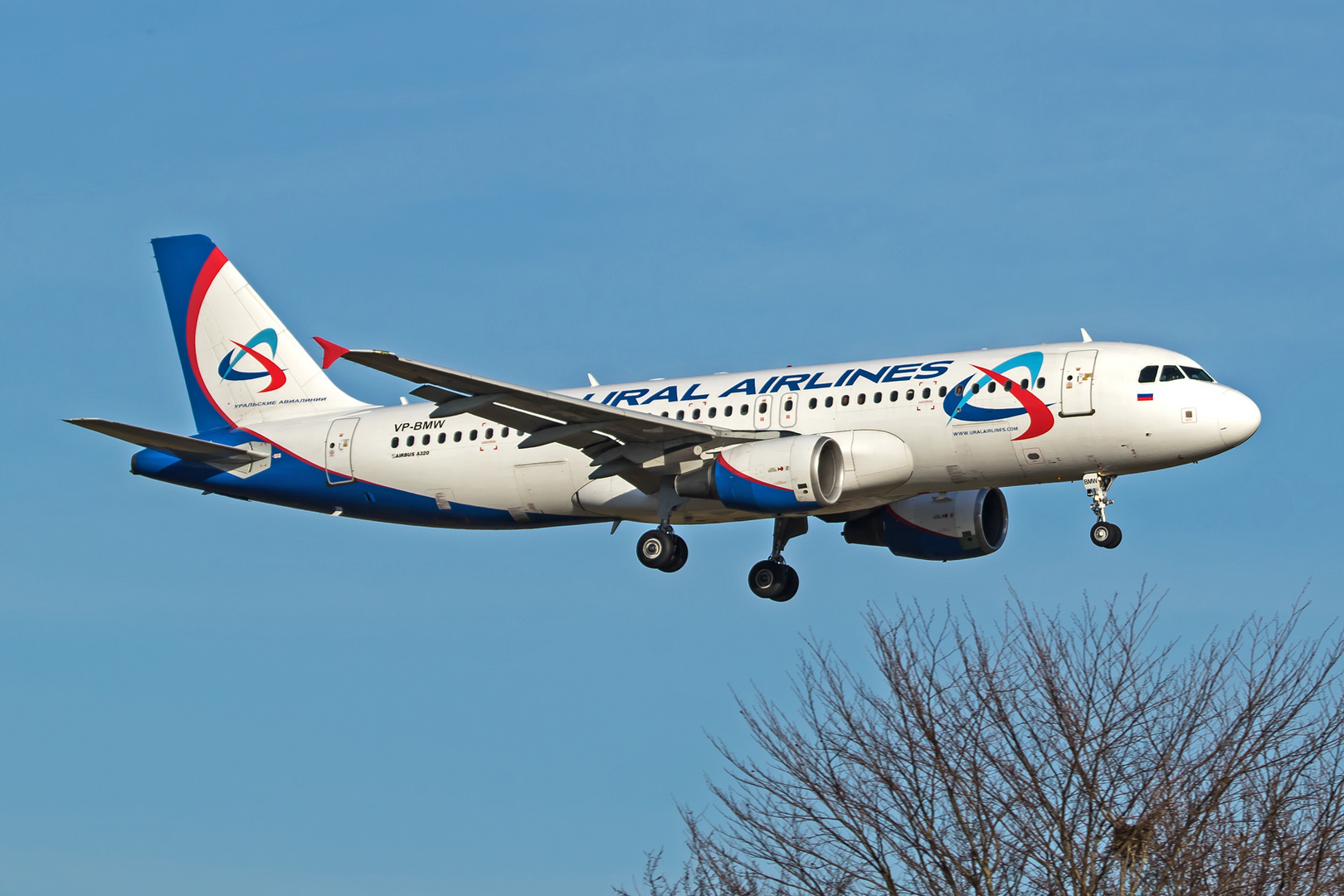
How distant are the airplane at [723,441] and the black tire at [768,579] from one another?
4 centimetres

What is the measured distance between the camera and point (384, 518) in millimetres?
46281

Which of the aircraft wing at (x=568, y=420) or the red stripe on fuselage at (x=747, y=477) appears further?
the red stripe on fuselage at (x=747, y=477)

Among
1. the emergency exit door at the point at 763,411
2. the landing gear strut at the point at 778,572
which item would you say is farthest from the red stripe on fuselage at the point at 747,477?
the landing gear strut at the point at 778,572

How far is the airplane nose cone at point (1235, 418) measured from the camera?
125ft

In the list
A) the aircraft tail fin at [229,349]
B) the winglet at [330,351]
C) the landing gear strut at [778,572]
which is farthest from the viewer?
the aircraft tail fin at [229,349]

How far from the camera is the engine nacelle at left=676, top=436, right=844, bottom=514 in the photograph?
128 feet

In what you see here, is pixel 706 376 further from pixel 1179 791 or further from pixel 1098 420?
pixel 1179 791

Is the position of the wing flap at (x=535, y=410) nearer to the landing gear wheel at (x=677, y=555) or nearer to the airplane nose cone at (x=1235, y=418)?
the landing gear wheel at (x=677, y=555)

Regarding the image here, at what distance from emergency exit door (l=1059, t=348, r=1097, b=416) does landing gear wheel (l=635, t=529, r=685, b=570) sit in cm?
924

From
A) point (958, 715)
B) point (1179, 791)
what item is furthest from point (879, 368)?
point (1179, 791)

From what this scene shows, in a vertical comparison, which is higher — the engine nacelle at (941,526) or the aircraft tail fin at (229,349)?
the aircraft tail fin at (229,349)

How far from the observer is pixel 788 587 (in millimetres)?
44562

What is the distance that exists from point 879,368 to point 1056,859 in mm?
16091

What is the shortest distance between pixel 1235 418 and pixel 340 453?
21187 mm
